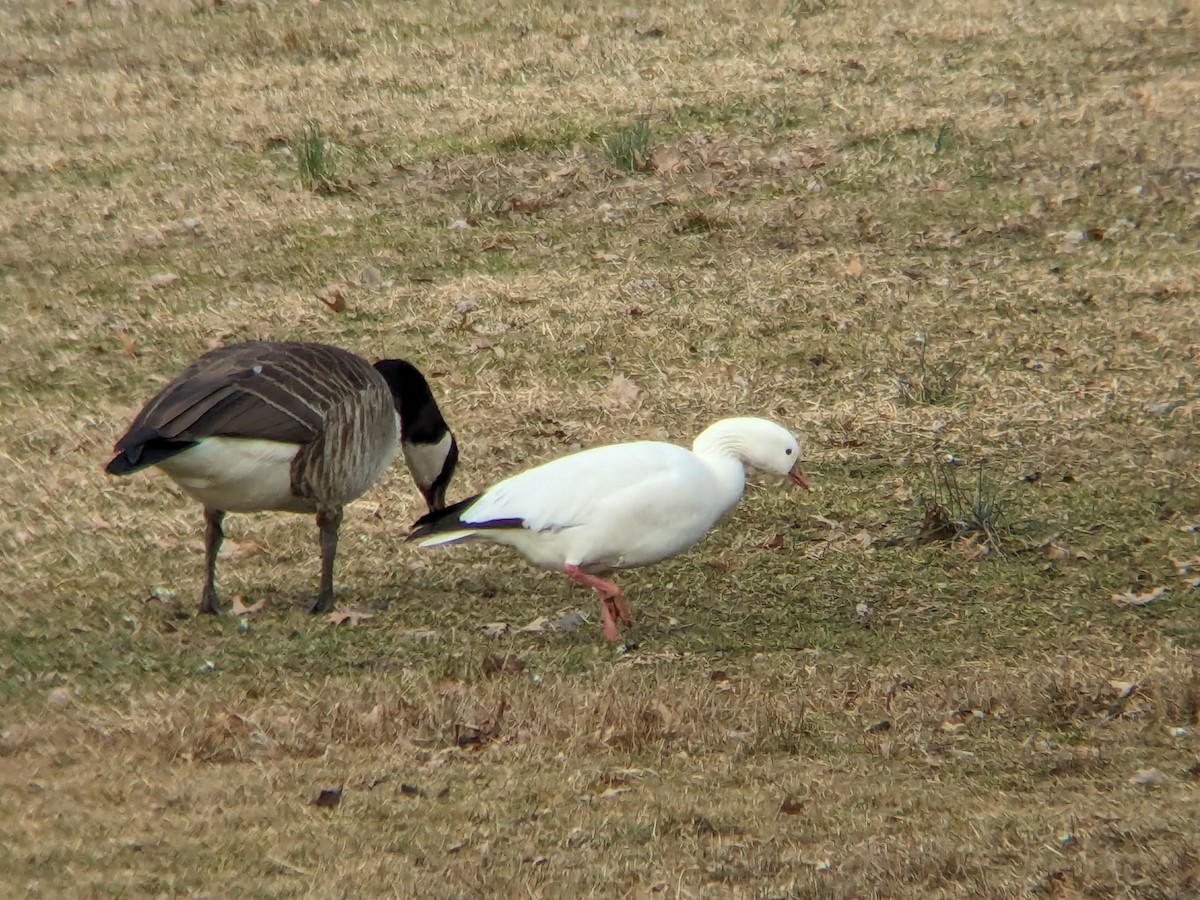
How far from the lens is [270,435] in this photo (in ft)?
21.4

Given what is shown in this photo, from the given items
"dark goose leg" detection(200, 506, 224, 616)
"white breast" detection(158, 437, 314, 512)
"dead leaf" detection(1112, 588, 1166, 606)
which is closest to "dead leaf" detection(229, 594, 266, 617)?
"dark goose leg" detection(200, 506, 224, 616)

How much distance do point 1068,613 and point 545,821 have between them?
9.84 ft

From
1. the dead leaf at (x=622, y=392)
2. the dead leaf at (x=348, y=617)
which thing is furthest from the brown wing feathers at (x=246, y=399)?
the dead leaf at (x=622, y=392)

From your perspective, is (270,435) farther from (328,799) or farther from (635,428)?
(635,428)

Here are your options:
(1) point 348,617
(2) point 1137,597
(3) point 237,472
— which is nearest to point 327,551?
(1) point 348,617

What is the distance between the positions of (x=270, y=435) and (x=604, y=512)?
1.28 m

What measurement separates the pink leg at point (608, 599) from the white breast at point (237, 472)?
1150 millimetres

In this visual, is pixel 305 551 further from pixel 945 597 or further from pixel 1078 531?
pixel 1078 531

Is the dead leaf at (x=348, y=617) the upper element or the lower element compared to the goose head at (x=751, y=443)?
lower

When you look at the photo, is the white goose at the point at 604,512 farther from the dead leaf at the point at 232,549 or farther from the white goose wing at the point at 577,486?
the dead leaf at the point at 232,549

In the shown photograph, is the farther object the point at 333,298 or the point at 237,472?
the point at 333,298

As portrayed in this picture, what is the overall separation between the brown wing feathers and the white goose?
25.5 inches

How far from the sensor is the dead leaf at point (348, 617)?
6.77m

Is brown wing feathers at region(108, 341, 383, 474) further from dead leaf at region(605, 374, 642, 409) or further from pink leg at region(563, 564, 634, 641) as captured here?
dead leaf at region(605, 374, 642, 409)
